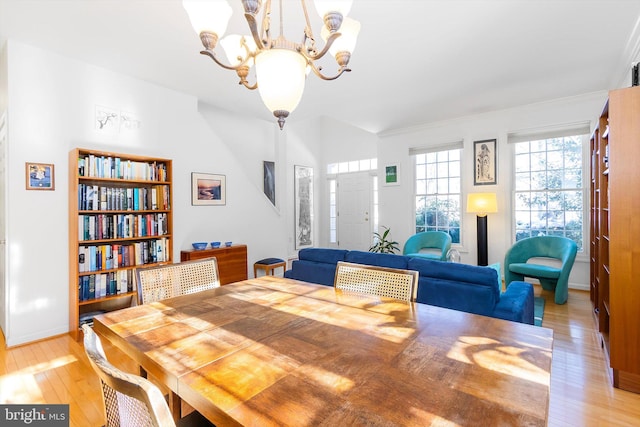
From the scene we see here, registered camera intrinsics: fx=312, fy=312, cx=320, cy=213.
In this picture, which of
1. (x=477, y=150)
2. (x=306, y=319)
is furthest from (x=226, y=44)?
(x=477, y=150)

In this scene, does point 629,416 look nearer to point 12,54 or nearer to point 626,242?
point 626,242

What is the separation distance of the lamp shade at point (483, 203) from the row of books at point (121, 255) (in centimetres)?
419

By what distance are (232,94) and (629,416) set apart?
458cm

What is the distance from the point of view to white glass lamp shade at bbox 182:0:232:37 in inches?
53.7

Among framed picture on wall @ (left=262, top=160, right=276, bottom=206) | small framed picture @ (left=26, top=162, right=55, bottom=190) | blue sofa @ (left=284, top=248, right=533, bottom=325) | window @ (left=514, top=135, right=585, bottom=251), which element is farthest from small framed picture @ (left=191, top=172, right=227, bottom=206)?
window @ (left=514, top=135, right=585, bottom=251)

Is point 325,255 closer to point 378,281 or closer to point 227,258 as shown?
point 378,281

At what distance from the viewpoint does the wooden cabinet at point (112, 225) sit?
296cm

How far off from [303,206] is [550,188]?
177 inches

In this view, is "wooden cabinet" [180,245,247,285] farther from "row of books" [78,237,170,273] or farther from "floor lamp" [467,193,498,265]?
"floor lamp" [467,193,498,265]

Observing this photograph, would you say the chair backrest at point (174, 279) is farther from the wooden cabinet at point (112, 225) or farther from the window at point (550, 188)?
the window at point (550, 188)

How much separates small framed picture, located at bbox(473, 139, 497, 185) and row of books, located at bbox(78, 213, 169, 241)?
4.54 metres

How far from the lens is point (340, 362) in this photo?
923mm

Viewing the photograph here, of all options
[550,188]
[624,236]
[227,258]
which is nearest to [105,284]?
[227,258]

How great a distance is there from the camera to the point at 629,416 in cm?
173
